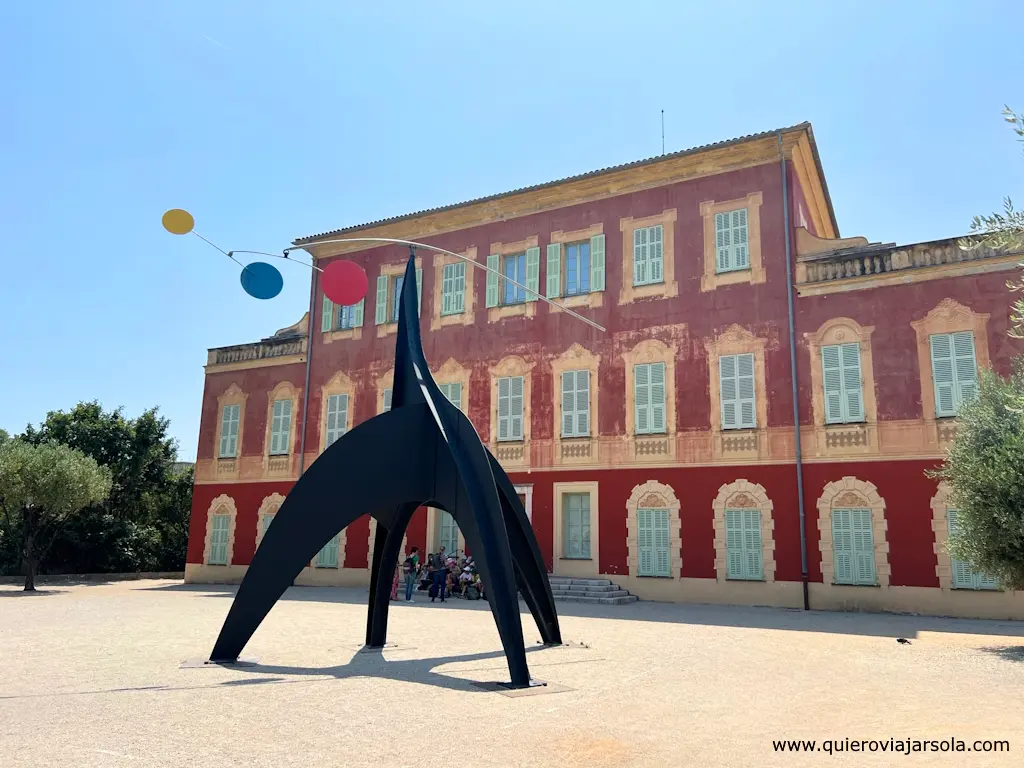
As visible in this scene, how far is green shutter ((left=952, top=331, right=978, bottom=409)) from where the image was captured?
1680cm

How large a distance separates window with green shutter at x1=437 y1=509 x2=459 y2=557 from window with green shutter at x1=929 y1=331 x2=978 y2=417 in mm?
12772

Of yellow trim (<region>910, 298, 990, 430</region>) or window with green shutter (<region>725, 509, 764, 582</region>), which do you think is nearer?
yellow trim (<region>910, 298, 990, 430</region>)

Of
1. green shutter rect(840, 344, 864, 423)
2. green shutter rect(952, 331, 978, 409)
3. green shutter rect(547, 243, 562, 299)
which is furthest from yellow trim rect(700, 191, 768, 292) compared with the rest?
green shutter rect(952, 331, 978, 409)

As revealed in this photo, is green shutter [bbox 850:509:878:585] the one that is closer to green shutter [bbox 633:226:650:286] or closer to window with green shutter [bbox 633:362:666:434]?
window with green shutter [bbox 633:362:666:434]

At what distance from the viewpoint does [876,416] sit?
57.7ft

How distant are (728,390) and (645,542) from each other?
4314mm

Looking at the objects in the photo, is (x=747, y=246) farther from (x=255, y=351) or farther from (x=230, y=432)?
(x=230, y=432)

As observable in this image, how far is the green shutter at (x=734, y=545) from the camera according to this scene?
18375 mm

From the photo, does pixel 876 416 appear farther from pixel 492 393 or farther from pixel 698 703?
pixel 698 703

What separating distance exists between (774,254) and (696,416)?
4446mm

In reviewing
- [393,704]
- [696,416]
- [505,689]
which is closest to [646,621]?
[696,416]

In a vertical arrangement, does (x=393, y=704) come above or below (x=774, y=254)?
below

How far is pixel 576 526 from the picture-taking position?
20781mm

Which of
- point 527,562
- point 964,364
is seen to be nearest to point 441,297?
point 964,364
